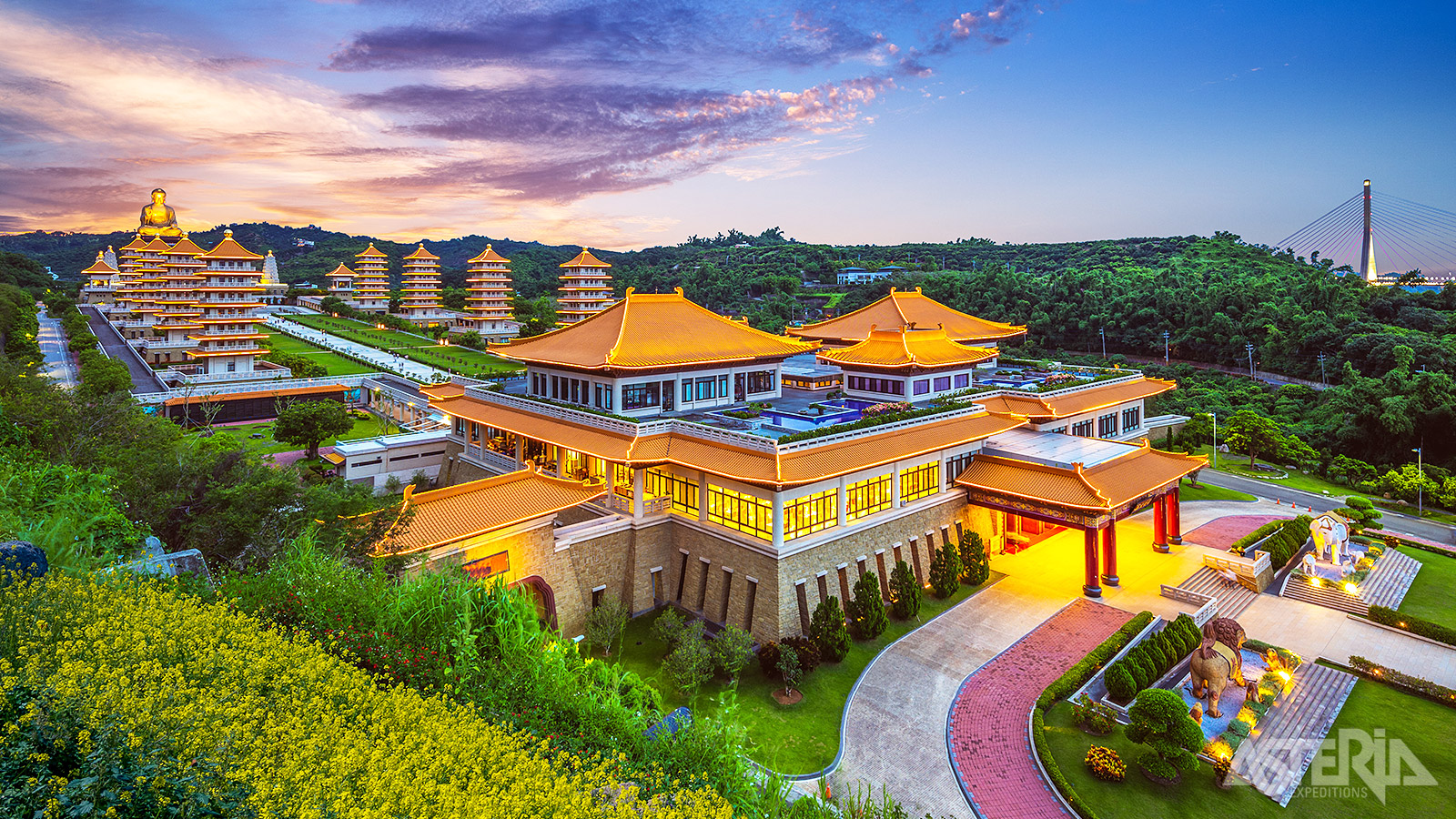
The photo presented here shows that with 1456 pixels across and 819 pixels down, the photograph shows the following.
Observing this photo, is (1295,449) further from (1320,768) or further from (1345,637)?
(1320,768)

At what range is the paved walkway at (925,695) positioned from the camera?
1656 cm

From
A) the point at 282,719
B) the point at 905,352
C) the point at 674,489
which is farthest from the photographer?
the point at 905,352

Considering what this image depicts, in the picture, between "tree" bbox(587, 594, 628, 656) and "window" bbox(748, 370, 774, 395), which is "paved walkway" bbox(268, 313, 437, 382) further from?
"tree" bbox(587, 594, 628, 656)

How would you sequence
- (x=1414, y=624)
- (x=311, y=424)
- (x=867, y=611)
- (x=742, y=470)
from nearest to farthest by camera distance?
(x=742, y=470)
(x=867, y=611)
(x=1414, y=624)
(x=311, y=424)

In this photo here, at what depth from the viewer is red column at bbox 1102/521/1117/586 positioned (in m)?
26.6

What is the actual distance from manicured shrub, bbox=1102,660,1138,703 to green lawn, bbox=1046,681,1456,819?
3.51 feet

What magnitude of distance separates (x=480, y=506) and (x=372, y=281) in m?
92.7

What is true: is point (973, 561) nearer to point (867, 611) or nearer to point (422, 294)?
point (867, 611)

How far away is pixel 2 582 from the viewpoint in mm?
10172

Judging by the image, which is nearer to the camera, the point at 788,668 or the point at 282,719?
the point at 282,719

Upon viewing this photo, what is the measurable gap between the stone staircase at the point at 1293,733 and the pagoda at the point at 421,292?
297 feet

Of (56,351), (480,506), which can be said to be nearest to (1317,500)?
(480,506)

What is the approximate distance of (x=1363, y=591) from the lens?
87.2ft

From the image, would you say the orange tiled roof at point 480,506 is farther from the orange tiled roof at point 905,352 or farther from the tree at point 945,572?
the orange tiled roof at point 905,352
